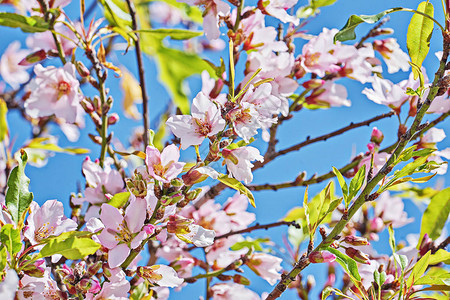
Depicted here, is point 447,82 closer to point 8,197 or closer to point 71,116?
point 8,197

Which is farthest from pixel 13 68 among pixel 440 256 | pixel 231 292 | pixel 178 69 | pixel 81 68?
pixel 440 256

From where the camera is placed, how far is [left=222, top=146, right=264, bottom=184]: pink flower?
935 mm

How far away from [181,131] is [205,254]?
0.66 metres

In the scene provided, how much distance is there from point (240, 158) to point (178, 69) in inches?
32.8

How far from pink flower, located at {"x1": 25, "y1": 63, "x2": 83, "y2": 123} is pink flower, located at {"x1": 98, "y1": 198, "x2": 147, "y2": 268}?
487 millimetres

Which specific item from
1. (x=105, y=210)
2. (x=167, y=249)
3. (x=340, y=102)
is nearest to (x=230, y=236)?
(x=167, y=249)

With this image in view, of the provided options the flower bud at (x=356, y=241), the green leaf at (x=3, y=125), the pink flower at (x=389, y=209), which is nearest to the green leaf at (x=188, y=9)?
the green leaf at (x=3, y=125)

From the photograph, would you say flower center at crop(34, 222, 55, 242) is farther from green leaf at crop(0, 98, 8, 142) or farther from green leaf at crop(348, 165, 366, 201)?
green leaf at crop(0, 98, 8, 142)

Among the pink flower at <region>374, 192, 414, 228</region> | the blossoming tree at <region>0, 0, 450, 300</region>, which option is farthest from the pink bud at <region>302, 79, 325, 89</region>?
the pink flower at <region>374, 192, 414, 228</region>

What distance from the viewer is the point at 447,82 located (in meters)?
0.91

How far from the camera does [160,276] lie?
3.26 ft

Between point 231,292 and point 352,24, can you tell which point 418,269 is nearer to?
point 352,24

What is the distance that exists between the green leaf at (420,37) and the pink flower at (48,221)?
754mm

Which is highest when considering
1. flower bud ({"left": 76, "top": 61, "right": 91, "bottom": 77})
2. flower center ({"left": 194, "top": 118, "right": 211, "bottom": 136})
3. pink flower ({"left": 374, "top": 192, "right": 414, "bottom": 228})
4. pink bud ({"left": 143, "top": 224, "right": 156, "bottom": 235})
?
flower bud ({"left": 76, "top": 61, "right": 91, "bottom": 77})
